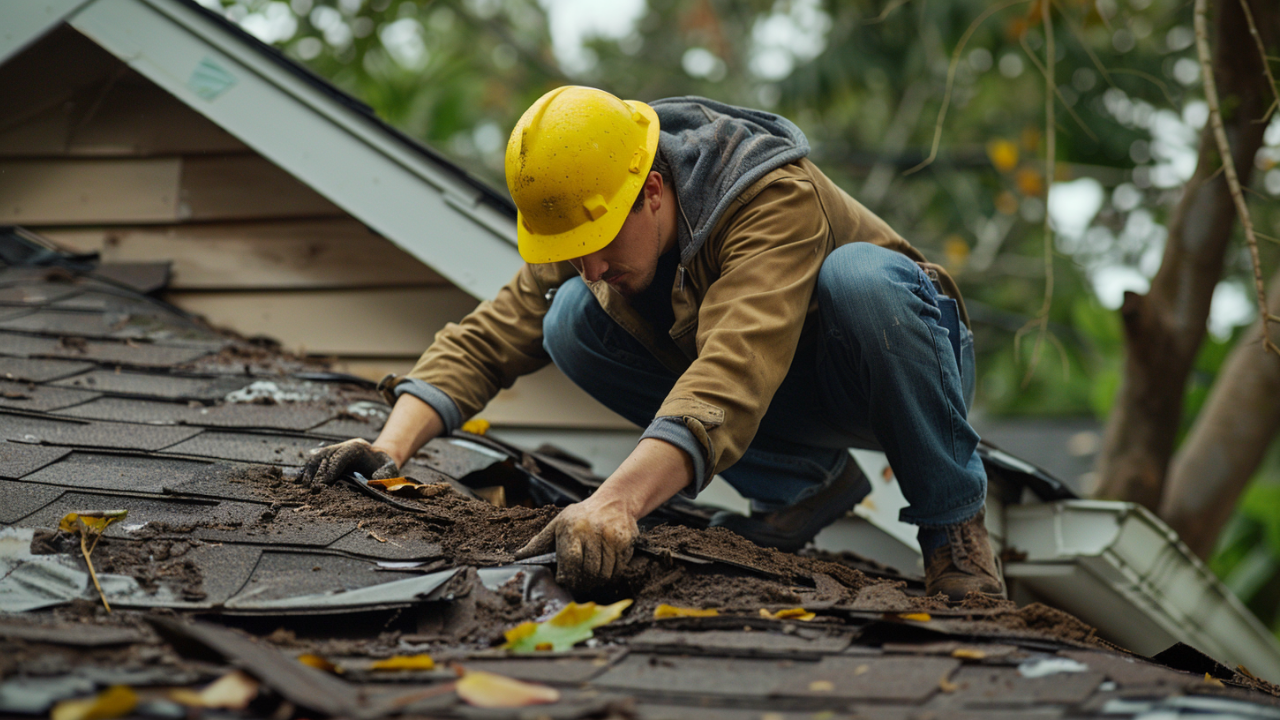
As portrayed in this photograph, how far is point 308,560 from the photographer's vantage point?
1.63m

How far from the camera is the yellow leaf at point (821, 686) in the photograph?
1.17m

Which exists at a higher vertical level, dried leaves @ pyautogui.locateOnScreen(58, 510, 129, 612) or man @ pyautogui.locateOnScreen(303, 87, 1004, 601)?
man @ pyautogui.locateOnScreen(303, 87, 1004, 601)

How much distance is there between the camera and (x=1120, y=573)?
286 cm

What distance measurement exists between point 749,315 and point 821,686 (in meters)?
0.80

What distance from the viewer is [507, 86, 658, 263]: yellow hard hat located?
74.2 inches

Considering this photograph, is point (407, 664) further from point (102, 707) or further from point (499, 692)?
point (102, 707)

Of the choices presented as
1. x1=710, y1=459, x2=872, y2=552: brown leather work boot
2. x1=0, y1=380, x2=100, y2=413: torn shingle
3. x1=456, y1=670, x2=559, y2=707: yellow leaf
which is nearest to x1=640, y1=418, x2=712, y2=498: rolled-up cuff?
x1=456, y1=670, x2=559, y2=707: yellow leaf

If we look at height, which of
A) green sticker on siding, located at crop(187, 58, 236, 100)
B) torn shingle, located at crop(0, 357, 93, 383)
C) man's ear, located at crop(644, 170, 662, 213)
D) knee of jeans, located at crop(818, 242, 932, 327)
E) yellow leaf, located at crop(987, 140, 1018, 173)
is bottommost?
torn shingle, located at crop(0, 357, 93, 383)

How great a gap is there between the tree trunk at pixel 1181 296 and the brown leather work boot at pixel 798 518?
5.02 feet

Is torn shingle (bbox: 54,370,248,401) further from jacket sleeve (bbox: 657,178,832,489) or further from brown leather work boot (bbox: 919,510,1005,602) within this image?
brown leather work boot (bbox: 919,510,1005,602)

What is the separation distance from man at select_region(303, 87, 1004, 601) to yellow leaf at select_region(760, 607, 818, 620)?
0.27 metres

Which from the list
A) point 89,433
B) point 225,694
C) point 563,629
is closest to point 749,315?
point 563,629

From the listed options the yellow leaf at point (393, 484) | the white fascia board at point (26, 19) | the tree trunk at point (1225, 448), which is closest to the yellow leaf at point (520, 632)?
the yellow leaf at point (393, 484)

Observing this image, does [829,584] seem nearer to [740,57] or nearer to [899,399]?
[899,399]
